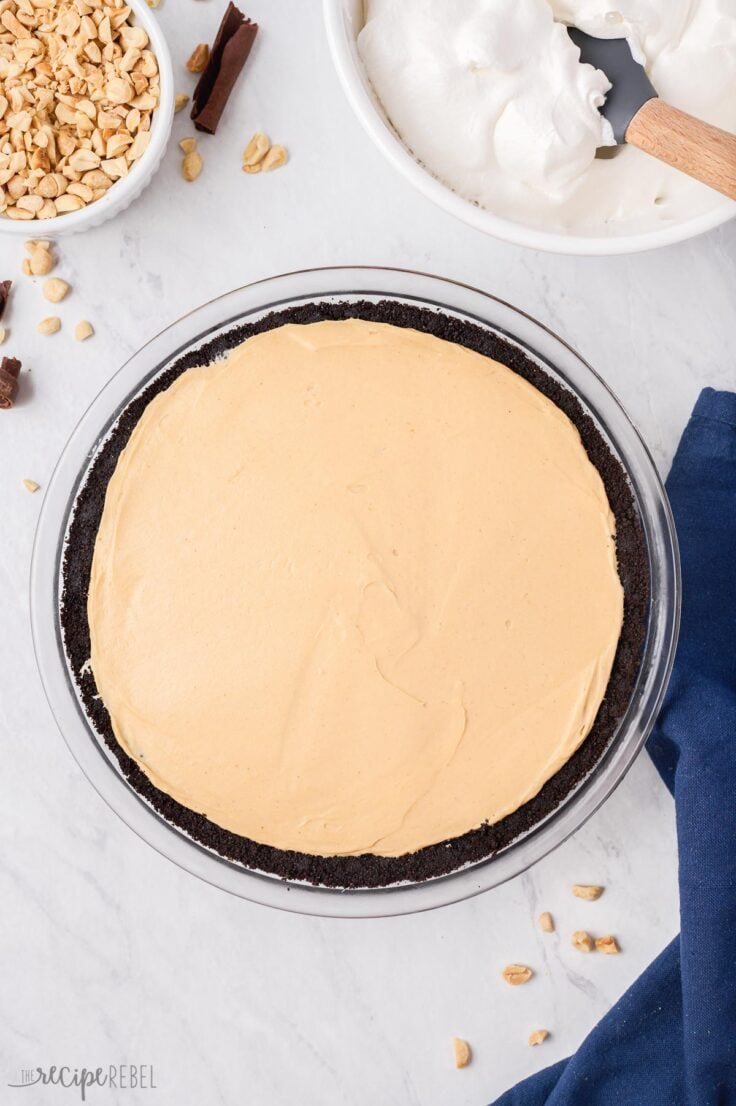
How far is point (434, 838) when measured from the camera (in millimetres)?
1263

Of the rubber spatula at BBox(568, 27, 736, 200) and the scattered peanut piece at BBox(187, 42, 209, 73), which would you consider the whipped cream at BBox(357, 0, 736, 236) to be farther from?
the scattered peanut piece at BBox(187, 42, 209, 73)

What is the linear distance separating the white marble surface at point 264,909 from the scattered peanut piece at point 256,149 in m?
0.02

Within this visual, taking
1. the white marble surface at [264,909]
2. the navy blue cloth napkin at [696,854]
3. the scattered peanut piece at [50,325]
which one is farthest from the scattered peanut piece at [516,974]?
the scattered peanut piece at [50,325]

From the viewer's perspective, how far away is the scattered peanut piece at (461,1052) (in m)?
1.43

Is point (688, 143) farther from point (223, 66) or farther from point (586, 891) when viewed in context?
point (586, 891)

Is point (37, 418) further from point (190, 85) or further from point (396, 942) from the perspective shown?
point (396, 942)

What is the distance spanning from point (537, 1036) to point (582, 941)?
16 cm

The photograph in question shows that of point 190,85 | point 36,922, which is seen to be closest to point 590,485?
point 190,85

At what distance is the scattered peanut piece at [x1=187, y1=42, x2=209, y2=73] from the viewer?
1.40 m

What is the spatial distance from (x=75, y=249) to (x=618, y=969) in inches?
51.4

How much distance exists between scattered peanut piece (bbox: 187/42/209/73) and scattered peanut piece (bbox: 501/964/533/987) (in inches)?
53.5

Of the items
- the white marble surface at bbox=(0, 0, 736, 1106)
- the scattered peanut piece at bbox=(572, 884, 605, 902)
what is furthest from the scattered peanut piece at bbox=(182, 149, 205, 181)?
the scattered peanut piece at bbox=(572, 884, 605, 902)

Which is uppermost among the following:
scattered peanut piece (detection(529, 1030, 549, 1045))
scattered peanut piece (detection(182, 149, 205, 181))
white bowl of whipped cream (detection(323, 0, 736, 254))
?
white bowl of whipped cream (detection(323, 0, 736, 254))

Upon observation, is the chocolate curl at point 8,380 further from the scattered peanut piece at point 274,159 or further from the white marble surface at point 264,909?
the scattered peanut piece at point 274,159
